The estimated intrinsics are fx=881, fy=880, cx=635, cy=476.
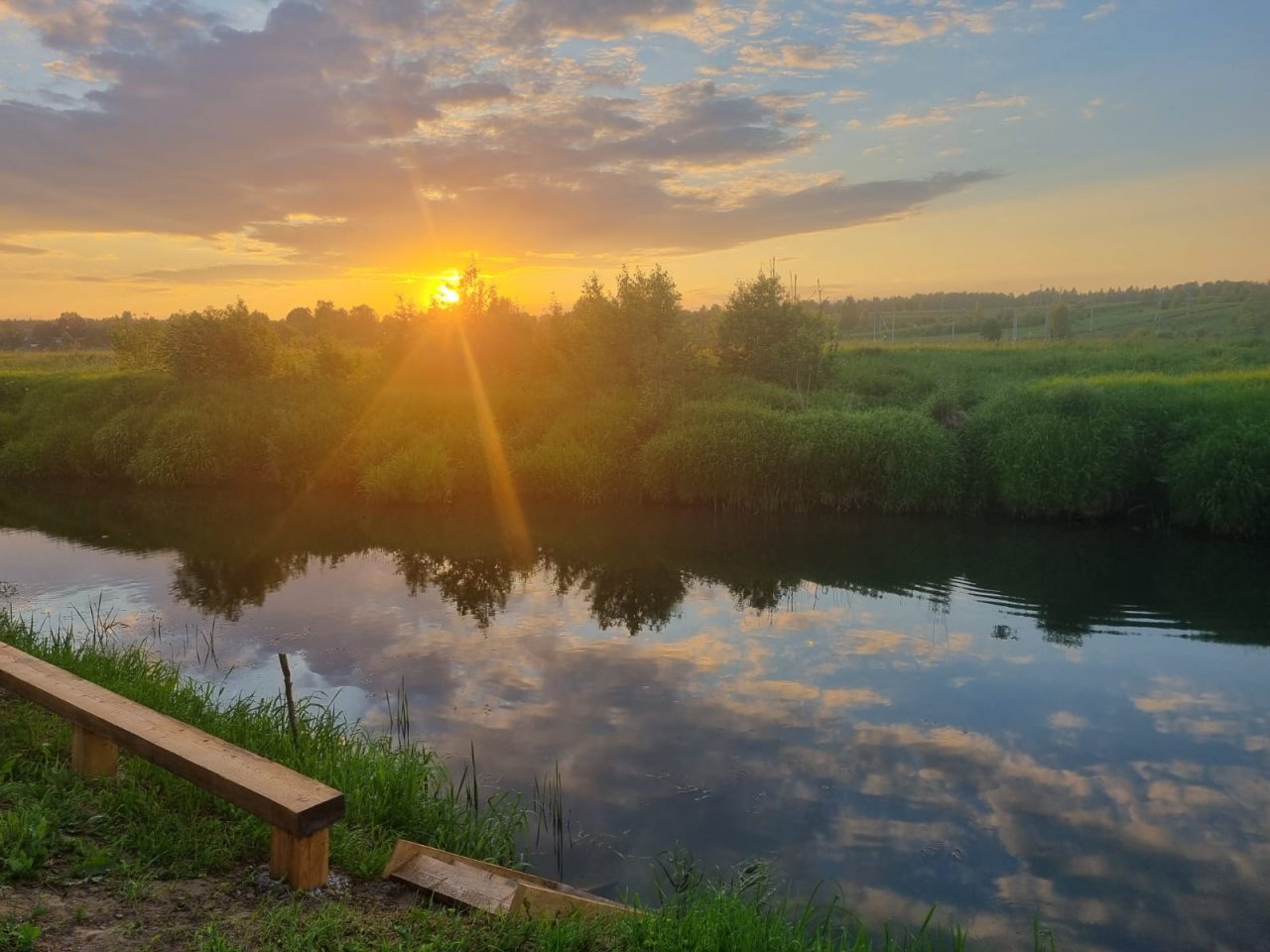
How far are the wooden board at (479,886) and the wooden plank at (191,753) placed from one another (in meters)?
0.70

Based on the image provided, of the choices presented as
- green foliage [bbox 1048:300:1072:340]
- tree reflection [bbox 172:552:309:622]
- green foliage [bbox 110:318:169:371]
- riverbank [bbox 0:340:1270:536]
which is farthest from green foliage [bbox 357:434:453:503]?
green foliage [bbox 1048:300:1072:340]

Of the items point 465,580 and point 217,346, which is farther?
point 217,346

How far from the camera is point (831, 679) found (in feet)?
33.9

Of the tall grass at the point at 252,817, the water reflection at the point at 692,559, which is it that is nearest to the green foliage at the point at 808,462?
the water reflection at the point at 692,559

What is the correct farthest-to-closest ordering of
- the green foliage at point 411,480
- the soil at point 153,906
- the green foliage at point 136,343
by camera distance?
the green foliage at point 136,343, the green foliage at point 411,480, the soil at point 153,906

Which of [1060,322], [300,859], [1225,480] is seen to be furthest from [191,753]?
[1060,322]

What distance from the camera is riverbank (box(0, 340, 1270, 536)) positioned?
60.5 ft

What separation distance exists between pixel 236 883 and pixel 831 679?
23.6 ft

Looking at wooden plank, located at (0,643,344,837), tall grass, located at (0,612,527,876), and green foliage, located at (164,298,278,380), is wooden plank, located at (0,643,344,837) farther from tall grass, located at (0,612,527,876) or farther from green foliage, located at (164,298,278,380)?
green foliage, located at (164,298,278,380)

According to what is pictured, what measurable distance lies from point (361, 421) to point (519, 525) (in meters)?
7.63

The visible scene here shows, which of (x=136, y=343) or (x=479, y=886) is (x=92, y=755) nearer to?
(x=479, y=886)

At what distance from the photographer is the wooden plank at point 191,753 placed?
14.5 feet

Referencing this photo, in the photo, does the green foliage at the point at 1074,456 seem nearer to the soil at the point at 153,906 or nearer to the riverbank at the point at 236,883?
the riverbank at the point at 236,883

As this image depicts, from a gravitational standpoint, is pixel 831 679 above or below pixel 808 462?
below
